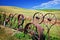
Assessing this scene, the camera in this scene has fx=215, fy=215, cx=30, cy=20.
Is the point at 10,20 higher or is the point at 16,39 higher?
the point at 10,20

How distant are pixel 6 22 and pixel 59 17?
8.38 feet

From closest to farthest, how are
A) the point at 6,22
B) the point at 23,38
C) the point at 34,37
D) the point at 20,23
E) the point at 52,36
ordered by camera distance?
the point at 34,37 < the point at 23,38 < the point at 52,36 < the point at 20,23 < the point at 6,22

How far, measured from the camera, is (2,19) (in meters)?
10.6

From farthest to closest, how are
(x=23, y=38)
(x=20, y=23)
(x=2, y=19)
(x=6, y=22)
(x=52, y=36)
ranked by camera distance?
(x=2, y=19)
(x=6, y=22)
(x=20, y=23)
(x=52, y=36)
(x=23, y=38)

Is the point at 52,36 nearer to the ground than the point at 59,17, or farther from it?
nearer to the ground

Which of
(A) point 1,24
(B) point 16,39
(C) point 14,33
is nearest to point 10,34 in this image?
(C) point 14,33

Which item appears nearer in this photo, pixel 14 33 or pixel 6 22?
pixel 14 33

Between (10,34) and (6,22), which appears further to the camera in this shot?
(6,22)

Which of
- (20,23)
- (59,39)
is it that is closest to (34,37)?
(59,39)

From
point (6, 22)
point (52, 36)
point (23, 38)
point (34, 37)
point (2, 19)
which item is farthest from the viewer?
point (2, 19)

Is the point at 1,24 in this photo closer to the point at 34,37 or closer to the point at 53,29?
the point at 53,29

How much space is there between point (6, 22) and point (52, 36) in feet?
9.76

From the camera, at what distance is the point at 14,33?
25.8 ft

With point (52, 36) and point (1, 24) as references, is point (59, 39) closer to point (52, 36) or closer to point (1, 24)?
point (52, 36)
